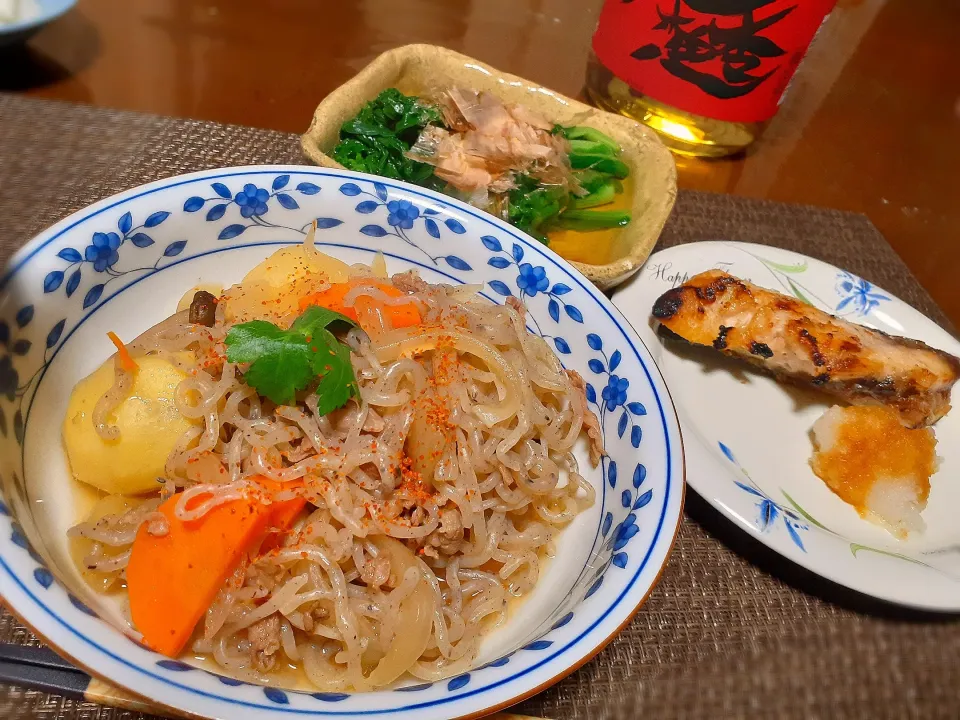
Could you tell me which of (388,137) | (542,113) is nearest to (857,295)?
(542,113)

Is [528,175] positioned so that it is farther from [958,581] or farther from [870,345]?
[958,581]

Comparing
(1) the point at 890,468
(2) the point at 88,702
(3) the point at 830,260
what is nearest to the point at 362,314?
(2) the point at 88,702

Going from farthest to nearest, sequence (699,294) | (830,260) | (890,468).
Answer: (830,260) < (699,294) < (890,468)

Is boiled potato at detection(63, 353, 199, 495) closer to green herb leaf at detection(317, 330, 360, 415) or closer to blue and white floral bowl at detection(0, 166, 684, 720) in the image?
blue and white floral bowl at detection(0, 166, 684, 720)

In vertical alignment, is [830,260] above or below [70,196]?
above

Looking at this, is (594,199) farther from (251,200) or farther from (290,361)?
(290,361)

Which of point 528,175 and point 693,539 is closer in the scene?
point 693,539

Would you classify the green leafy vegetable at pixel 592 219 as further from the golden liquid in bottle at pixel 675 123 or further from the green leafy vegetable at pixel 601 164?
the golden liquid in bottle at pixel 675 123

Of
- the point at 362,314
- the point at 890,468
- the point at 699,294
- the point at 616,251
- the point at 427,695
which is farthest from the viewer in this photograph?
the point at 616,251

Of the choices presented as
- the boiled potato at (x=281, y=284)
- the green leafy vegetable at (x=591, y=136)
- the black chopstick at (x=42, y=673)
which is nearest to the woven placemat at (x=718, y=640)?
the black chopstick at (x=42, y=673)
